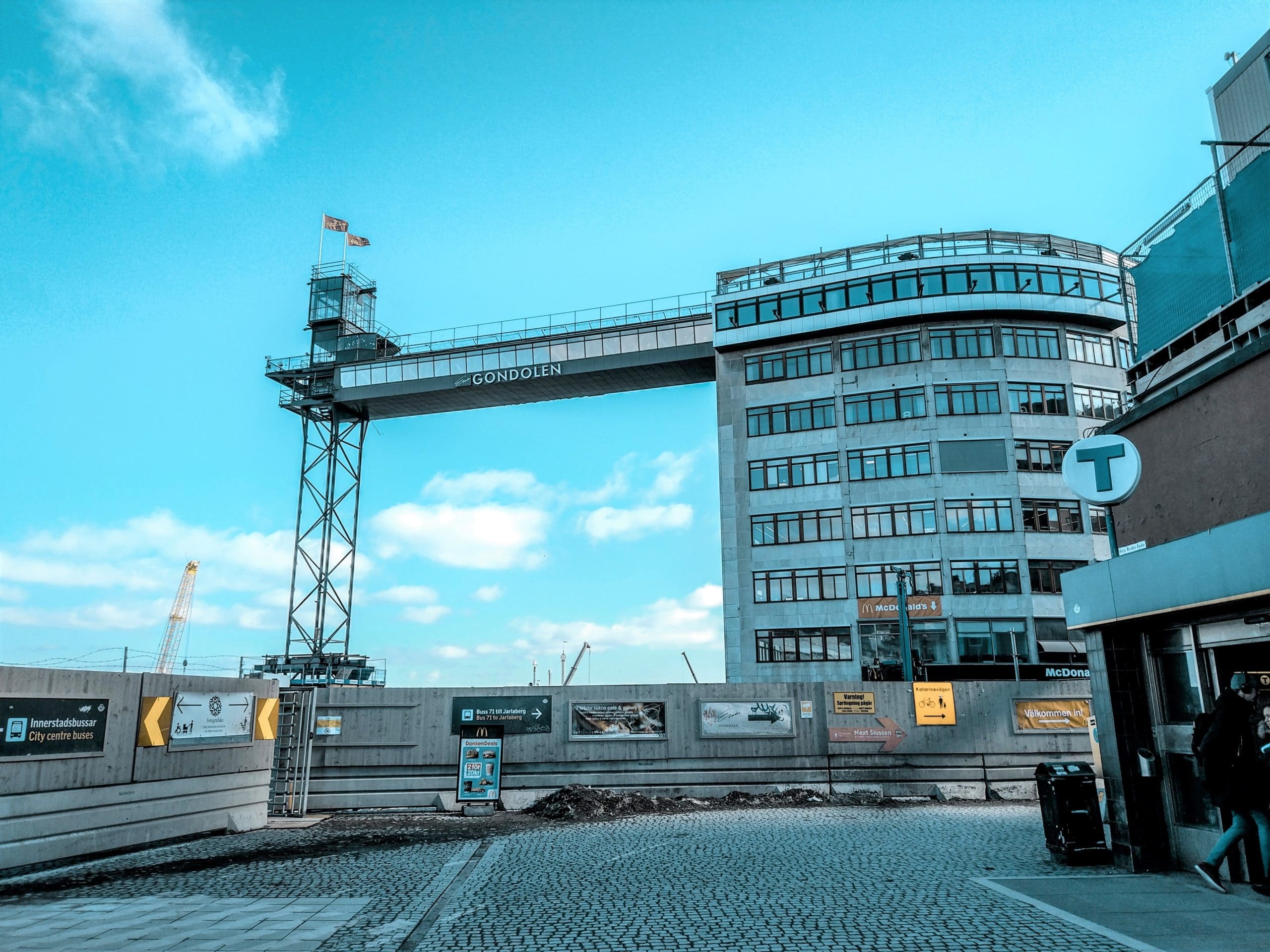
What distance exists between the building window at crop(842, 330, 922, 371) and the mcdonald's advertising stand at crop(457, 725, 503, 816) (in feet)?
105

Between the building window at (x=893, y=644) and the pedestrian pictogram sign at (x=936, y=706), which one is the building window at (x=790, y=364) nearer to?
the building window at (x=893, y=644)

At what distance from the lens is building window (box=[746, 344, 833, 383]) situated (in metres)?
47.7

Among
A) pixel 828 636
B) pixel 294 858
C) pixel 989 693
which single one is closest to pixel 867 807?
pixel 989 693

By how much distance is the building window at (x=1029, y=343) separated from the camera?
149ft

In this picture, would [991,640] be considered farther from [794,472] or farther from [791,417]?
[791,417]

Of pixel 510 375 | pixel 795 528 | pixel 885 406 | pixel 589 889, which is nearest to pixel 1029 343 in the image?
pixel 885 406

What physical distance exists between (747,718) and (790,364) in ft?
97.7

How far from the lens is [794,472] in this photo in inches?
1838

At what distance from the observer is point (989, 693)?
2183 centimetres

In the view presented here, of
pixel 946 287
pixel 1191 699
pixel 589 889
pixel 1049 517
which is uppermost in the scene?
pixel 946 287

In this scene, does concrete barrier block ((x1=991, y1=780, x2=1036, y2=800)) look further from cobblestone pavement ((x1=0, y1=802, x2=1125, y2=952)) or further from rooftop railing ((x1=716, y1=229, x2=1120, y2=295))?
rooftop railing ((x1=716, y1=229, x2=1120, y2=295))

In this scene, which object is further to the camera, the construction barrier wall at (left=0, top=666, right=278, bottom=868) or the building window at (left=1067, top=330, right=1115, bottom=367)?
the building window at (left=1067, top=330, right=1115, bottom=367)

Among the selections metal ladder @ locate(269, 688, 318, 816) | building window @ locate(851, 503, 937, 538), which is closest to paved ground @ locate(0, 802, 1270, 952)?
metal ladder @ locate(269, 688, 318, 816)

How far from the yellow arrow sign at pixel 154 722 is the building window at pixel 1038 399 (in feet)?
129
